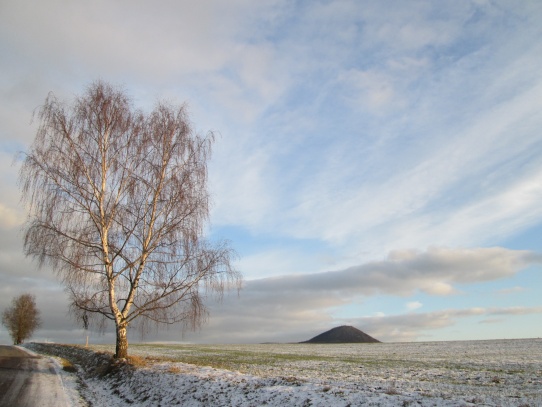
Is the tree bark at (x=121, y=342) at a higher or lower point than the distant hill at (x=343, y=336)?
higher

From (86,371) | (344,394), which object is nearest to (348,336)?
(86,371)

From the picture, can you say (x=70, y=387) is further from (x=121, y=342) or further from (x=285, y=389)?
(x=285, y=389)

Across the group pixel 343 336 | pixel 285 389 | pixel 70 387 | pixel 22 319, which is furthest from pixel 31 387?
pixel 343 336

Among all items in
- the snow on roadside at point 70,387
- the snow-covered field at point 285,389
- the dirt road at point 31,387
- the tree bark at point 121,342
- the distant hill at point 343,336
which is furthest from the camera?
the distant hill at point 343,336

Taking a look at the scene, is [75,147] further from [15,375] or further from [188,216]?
[15,375]

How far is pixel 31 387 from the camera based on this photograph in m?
18.9

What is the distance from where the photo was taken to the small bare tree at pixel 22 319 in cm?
8906

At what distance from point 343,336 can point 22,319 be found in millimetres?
114553

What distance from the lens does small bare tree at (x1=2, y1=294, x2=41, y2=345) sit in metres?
89.1

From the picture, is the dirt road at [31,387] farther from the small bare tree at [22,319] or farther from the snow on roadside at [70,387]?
the small bare tree at [22,319]

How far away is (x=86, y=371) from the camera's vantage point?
24.8m

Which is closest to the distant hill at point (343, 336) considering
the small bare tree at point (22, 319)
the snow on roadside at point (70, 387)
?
the small bare tree at point (22, 319)

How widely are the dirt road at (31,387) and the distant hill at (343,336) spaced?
460 feet

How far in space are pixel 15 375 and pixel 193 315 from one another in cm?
1141
